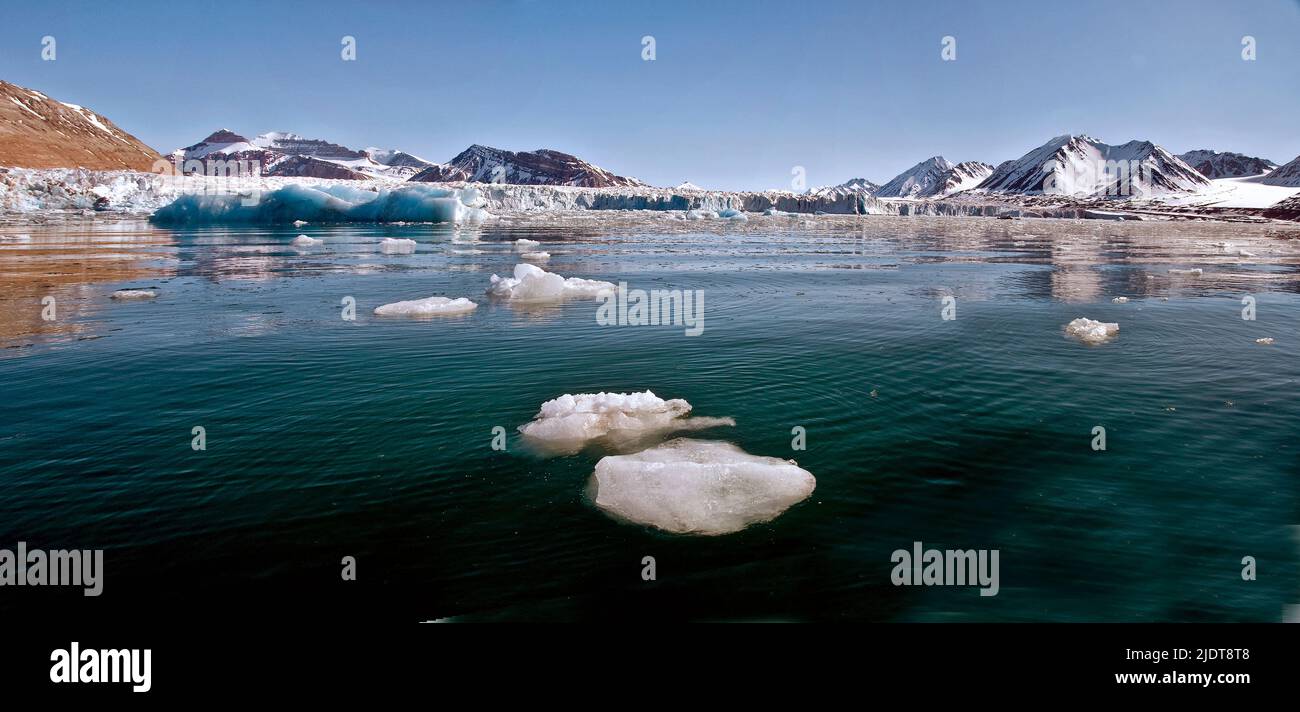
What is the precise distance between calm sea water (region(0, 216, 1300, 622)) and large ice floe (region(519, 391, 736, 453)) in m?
0.28

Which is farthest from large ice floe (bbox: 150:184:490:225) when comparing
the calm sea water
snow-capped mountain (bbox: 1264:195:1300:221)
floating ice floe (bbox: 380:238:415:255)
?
snow-capped mountain (bbox: 1264:195:1300:221)

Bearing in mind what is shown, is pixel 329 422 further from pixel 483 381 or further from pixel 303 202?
pixel 303 202

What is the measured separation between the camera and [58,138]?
11394cm

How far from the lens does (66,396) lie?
990 centimetres

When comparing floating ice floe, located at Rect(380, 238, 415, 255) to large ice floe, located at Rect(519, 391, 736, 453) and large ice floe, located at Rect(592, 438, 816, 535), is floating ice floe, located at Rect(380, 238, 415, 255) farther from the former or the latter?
large ice floe, located at Rect(592, 438, 816, 535)

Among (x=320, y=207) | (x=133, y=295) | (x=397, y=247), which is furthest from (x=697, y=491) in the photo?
(x=320, y=207)

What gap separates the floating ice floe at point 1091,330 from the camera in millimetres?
14070

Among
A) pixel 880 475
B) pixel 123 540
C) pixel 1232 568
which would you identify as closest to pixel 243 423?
pixel 123 540

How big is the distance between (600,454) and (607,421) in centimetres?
80

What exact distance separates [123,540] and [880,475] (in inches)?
289

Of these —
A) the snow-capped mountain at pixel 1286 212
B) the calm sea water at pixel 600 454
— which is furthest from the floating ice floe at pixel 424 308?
the snow-capped mountain at pixel 1286 212

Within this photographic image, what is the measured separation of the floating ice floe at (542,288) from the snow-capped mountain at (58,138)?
107 meters

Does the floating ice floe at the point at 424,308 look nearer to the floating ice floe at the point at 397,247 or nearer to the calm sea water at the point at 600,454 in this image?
the calm sea water at the point at 600,454

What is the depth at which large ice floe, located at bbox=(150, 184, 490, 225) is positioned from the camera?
6209 cm
